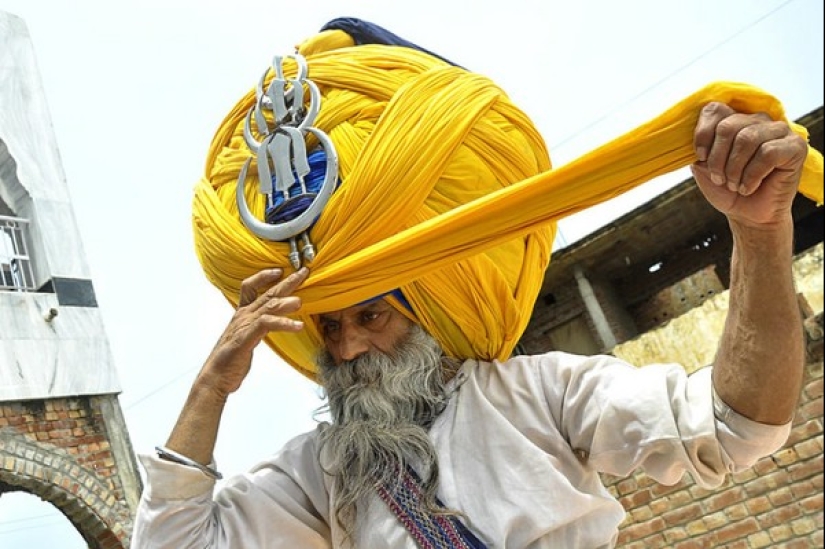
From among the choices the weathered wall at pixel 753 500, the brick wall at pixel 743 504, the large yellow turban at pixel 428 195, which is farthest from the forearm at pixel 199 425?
the brick wall at pixel 743 504

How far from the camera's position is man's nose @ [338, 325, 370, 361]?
4.44 feet

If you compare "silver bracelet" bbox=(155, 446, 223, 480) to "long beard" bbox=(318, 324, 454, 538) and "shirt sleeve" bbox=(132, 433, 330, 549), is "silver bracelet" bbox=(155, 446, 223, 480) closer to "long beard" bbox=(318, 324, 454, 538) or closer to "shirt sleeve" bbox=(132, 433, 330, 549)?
"shirt sleeve" bbox=(132, 433, 330, 549)

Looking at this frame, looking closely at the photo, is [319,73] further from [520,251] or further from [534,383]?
[534,383]

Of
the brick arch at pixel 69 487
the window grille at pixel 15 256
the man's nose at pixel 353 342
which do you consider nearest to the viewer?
→ the man's nose at pixel 353 342

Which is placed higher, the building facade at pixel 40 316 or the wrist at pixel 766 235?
the building facade at pixel 40 316

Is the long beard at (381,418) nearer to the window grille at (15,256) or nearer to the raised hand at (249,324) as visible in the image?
the raised hand at (249,324)

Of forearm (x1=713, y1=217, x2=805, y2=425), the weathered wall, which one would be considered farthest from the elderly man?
the weathered wall

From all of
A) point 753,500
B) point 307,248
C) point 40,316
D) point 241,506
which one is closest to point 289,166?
point 307,248

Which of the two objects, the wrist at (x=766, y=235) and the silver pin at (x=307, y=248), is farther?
the silver pin at (x=307, y=248)

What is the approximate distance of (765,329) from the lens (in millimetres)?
1038

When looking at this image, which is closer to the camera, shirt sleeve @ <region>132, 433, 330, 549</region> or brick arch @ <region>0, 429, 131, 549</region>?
shirt sleeve @ <region>132, 433, 330, 549</region>

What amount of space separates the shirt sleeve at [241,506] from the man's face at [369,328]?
0.20m

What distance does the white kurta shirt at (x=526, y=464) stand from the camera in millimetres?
1105

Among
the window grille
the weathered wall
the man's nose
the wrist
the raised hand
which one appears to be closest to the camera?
the wrist
